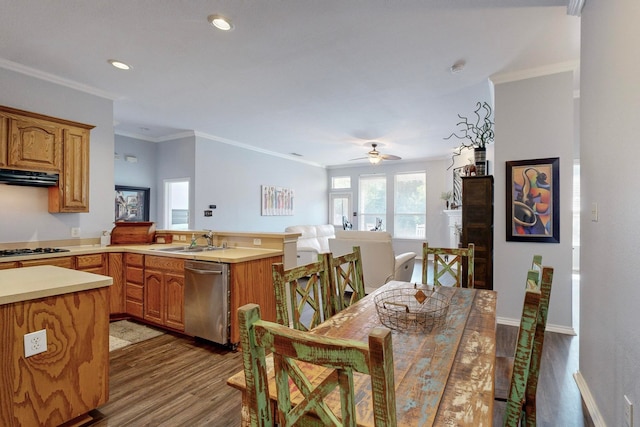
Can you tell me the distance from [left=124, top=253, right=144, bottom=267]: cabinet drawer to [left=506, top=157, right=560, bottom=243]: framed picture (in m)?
4.27

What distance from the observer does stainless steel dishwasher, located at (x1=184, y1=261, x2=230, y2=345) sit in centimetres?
294

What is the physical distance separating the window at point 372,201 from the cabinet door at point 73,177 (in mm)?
7149

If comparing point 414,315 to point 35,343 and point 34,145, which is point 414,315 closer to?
point 35,343

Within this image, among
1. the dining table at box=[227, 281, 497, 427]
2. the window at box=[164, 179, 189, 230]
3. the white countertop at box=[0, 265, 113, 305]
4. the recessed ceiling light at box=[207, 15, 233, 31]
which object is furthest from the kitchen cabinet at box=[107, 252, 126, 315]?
the dining table at box=[227, 281, 497, 427]

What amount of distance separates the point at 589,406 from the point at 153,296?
395 centimetres

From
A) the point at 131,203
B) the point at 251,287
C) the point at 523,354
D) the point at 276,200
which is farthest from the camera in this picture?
the point at 276,200

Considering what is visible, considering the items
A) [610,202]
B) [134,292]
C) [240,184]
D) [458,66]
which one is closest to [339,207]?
[240,184]

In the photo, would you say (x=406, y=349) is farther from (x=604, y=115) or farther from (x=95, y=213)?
(x=95, y=213)

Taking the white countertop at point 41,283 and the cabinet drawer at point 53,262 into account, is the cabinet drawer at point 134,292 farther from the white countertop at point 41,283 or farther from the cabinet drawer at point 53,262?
the white countertop at point 41,283

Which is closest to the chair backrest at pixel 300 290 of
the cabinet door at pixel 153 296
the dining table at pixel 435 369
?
the dining table at pixel 435 369

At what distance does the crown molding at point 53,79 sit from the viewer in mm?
3277

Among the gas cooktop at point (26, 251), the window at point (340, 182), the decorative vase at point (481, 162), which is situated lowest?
the gas cooktop at point (26, 251)

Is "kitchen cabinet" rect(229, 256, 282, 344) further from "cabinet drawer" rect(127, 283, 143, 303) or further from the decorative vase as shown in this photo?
the decorative vase

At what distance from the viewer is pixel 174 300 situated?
10.9 feet
